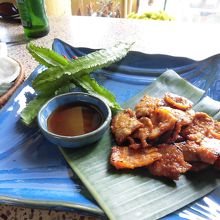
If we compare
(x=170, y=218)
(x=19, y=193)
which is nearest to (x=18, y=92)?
(x=19, y=193)

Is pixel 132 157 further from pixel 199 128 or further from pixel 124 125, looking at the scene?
pixel 199 128

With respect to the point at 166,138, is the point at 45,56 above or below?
above

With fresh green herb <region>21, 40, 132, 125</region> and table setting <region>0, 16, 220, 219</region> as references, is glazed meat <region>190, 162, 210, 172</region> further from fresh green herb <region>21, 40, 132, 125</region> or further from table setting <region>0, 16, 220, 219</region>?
fresh green herb <region>21, 40, 132, 125</region>

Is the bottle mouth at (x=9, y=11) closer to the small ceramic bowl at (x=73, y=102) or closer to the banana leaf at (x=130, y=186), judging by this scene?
the small ceramic bowl at (x=73, y=102)

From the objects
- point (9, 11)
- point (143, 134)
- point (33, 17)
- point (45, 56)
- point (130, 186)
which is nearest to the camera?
point (130, 186)

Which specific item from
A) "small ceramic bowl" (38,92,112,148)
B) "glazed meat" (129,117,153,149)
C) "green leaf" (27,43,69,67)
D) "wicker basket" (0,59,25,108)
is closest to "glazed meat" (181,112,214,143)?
"glazed meat" (129,117,153,149)

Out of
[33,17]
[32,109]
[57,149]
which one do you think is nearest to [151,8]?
[33,17]

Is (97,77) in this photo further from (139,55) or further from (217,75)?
(217,75)
